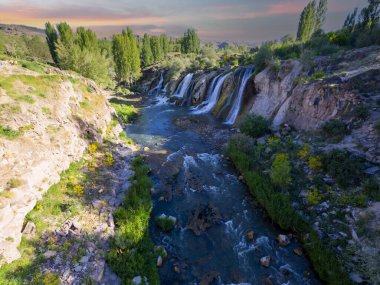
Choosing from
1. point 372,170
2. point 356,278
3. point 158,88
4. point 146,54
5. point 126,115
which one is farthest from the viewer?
point 146,54

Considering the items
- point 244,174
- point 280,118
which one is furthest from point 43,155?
point 280,118

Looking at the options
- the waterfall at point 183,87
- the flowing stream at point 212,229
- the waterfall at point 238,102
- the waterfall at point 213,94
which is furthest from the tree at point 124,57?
the flowing stream at point 212,229

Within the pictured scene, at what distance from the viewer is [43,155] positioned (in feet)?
38.2

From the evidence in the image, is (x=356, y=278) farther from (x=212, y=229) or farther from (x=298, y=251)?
(x=212, y=229)

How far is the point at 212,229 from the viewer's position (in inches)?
436

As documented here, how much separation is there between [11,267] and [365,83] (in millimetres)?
21182

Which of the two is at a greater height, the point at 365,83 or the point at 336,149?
the point at 365,83

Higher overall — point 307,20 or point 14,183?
point 307,20

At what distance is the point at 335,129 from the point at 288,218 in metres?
7.08

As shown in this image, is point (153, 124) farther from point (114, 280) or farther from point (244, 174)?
point (114, 280)

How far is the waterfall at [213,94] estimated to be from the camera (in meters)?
31.4

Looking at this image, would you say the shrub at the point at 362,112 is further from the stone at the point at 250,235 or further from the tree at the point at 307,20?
the tree at the point at 307,20

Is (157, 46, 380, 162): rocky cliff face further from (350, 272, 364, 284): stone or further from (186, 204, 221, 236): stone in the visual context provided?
(186, 204, 221, 236): stone

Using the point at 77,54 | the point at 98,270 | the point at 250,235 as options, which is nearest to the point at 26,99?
the point at 98,270
